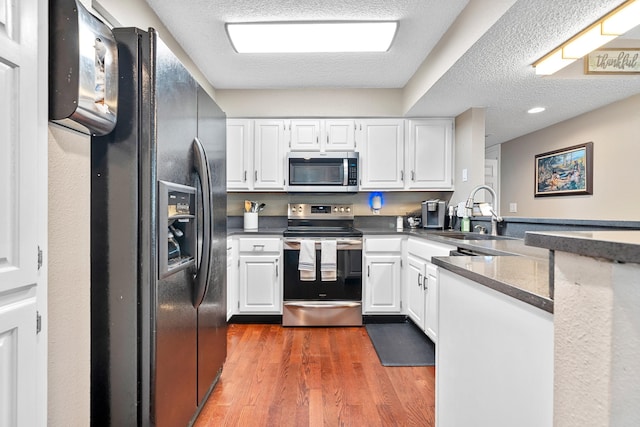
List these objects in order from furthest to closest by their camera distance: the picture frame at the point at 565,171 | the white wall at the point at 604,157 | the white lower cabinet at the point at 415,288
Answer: the picture frame at the point at 565,171 → the white wall at the point at 604,157 → the white lower cabinet at the point at 415,288

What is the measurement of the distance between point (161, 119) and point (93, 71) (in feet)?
0.82

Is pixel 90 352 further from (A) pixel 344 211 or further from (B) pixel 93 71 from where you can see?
(A) pixel 344 211

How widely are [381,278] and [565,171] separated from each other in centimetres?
261

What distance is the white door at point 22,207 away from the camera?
2.36 feet

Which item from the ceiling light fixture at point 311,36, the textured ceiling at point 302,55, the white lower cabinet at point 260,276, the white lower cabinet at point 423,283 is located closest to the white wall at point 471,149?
the textured ceiling at point 302,55

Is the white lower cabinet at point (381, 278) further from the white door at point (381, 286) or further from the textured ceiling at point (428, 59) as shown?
the textured ceiling at point (428, 59)

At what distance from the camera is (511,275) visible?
0.85 metres

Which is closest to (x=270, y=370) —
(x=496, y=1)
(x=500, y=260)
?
(x=500, y=260)

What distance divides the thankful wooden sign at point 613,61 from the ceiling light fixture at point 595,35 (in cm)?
34

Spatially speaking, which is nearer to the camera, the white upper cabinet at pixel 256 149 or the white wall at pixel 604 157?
the white wall at pixel 604 157

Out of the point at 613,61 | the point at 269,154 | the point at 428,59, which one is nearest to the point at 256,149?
the point at 269,154

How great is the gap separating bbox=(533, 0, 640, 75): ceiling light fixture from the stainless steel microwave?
1.70 meters

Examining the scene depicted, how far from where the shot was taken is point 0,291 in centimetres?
70

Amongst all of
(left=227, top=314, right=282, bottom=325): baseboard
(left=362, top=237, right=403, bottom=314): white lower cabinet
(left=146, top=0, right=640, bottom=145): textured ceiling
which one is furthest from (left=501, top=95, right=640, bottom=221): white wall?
(left=227, top=314, right=282, bottom=325): baseboard
